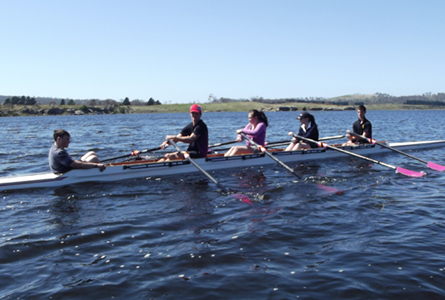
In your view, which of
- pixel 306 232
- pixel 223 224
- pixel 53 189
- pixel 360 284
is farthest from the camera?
pixel 53 189

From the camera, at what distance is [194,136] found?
11.8 meters

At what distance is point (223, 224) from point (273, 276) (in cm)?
229

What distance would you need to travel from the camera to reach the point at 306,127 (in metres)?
14.9

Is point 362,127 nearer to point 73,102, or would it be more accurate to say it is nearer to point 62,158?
point 62,158

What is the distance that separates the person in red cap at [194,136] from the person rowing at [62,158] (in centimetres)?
259

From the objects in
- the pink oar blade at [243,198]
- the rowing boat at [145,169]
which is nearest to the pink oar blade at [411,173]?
the rowing boat at [145,169]

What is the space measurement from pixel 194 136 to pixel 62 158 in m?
4.00

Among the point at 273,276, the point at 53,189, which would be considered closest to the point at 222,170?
the point at 53,189

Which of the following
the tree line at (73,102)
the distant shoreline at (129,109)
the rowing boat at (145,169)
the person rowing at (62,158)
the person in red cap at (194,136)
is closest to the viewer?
the person rowing at (62,158)

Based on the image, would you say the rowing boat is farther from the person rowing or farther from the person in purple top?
the person in purple top

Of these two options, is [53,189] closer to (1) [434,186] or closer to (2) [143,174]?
(2) [143,174]

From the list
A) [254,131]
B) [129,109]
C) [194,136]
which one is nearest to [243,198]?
[194,136]

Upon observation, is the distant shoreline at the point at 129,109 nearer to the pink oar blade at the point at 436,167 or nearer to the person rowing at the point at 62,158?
the pink oar blade at the point at 436,167

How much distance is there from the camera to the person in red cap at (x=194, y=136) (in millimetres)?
11609
